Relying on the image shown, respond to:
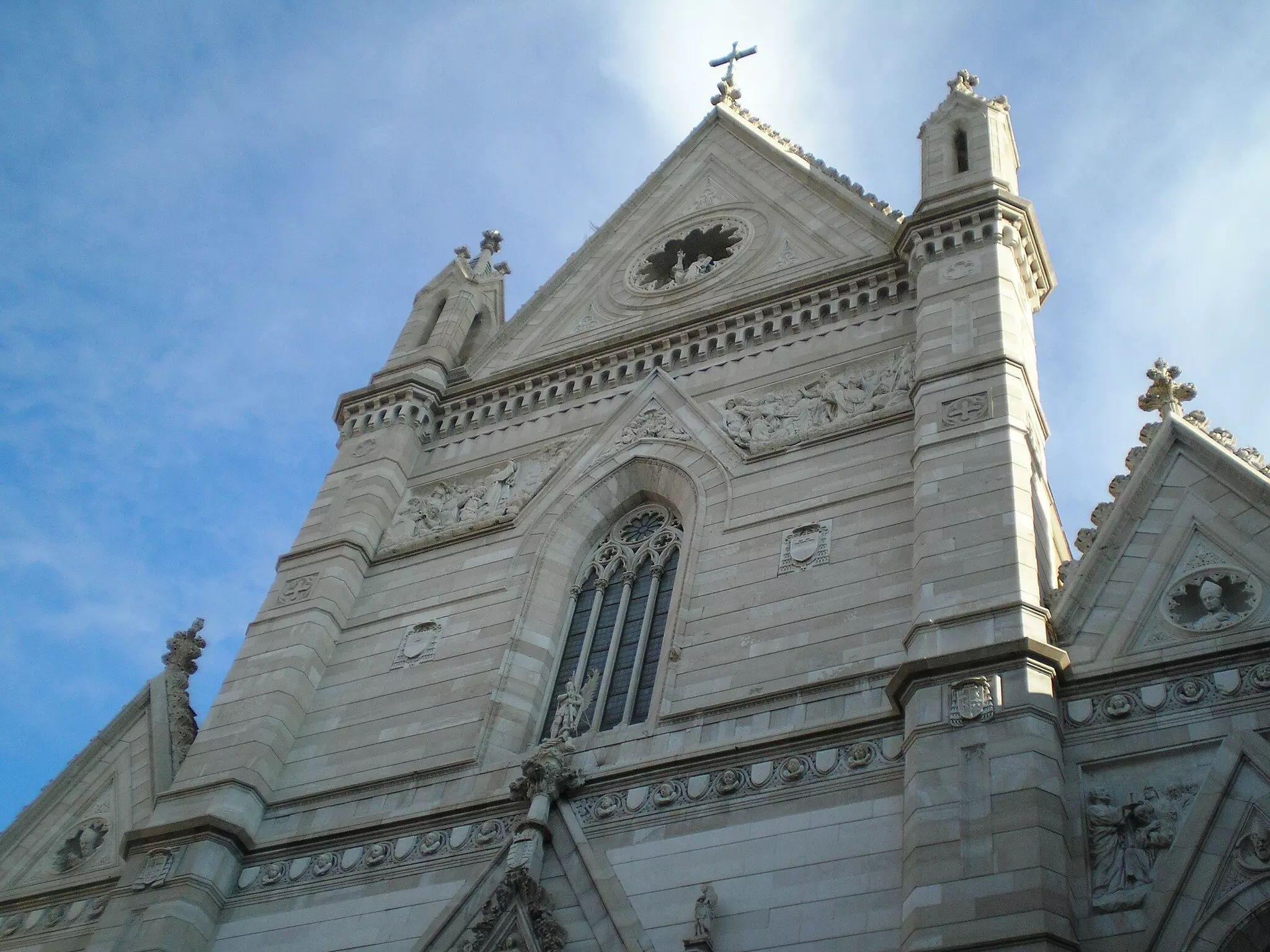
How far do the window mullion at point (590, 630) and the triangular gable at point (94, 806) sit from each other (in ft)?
16.8

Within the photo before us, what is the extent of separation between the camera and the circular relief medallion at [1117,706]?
12.8 metres

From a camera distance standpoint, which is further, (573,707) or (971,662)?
(573,707)

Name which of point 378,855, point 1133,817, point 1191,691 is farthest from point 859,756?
point 378,855

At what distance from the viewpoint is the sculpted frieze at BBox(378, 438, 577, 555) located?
20016 millimetres

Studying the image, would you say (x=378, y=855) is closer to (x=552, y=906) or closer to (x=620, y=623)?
(x=552, y=906)

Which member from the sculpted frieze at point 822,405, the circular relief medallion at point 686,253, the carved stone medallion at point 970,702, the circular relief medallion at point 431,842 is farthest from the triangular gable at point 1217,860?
the circular relief medallion at point 686,253

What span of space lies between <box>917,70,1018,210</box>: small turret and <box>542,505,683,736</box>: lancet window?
589 cm

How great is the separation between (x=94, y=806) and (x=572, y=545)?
6615mm

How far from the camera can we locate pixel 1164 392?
1584 centimetres

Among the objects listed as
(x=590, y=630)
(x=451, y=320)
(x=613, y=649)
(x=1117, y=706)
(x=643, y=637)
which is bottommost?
(x=1117, y=706)

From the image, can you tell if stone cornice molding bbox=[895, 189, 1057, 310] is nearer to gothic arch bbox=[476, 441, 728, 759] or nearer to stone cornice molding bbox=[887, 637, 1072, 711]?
gothic arch bbox=[476, 441, 728, 759]

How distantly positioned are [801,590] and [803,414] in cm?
329

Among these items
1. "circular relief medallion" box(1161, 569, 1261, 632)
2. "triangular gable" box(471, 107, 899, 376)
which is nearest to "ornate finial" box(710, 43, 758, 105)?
"triangular gable" box(471, 107, 899, 376)

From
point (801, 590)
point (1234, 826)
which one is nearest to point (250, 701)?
point (801, 590)
